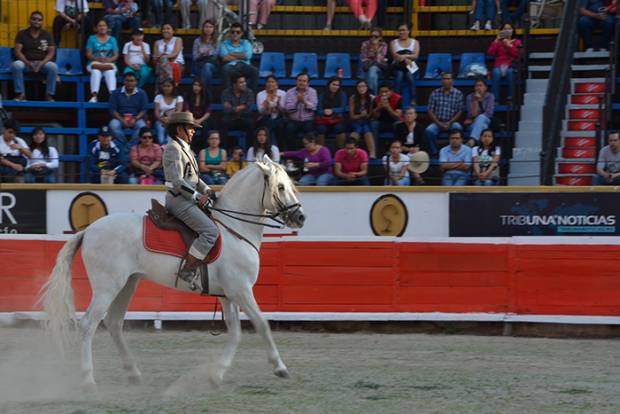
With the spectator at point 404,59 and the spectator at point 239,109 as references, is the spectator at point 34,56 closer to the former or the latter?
the spectator at point 239,109

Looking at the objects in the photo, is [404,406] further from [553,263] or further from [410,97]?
[410,97]

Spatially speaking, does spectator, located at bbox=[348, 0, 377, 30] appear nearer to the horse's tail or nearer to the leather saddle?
the leather saddle

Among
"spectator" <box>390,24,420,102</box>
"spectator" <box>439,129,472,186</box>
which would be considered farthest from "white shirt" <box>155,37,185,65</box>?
"spectator" <box>439,129,472,186</box>

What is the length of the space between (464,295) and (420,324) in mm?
646

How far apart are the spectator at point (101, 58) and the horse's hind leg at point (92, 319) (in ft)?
28.8

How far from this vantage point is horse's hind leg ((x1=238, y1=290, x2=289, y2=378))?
34.9ft

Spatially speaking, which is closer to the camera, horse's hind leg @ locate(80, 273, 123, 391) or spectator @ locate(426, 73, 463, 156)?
horse's hind leg @ locate(80, 273, 123, 391)

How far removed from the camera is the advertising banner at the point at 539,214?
15.6 meters

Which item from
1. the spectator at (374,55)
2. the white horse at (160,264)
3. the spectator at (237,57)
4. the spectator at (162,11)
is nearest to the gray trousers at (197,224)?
the white horse at (160,264)

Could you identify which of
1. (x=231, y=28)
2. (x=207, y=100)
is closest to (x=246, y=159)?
(x=207, y=100)

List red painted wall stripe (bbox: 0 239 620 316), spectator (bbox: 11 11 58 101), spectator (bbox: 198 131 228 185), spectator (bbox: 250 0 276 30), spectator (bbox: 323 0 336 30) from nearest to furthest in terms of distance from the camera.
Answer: red painted wall stripe (bbox: 0 239 620 316)
spectator (bbox: 198 131 228 185)
spectator (bbox: 11 11 58 101)
spectator (bbox: 250 0 276 30)
spectator (bbox: 323 0 336 30)

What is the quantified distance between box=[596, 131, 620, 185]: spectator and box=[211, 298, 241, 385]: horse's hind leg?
22.0 feet

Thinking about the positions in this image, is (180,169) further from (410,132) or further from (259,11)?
(259,11)

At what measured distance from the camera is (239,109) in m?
17.9
